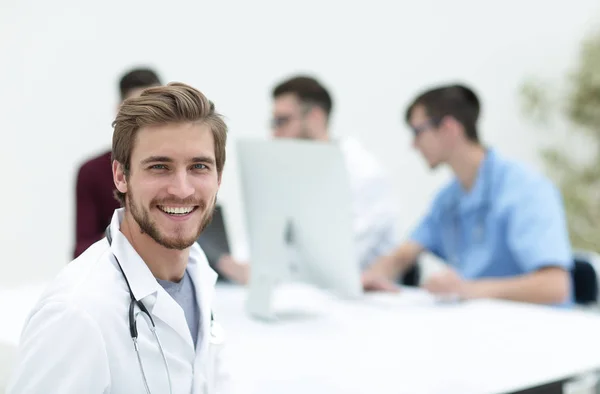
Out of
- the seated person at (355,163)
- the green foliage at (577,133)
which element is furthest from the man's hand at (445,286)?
the green foliage at (577,133)

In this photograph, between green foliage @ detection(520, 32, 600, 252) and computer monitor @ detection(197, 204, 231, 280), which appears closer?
computer monitor @ detection(197, 204, 231, 280)

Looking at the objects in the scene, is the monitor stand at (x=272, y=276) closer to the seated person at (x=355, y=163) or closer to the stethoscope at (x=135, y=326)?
the seated person at (x=355, y=163)

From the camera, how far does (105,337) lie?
1.20m

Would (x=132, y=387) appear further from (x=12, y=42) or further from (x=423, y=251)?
(x=12, y=42)

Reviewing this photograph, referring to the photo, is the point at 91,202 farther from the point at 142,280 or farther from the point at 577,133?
the point at 577,133

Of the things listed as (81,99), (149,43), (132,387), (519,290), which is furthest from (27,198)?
(132,387)

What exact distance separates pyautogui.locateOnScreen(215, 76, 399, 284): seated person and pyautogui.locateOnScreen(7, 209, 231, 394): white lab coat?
2198 millimetres

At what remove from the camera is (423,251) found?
3518 mm

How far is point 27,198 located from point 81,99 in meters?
0.64

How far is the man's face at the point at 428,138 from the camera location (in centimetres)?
315

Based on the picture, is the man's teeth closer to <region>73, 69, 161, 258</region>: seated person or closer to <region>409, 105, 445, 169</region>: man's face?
<region>73, 69, 161, 258</region>: seated person

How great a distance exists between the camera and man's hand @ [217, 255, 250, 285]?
9.54 ft

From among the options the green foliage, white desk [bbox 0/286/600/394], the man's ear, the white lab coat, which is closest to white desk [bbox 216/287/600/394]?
white desk [bbox 0/286/600/394]

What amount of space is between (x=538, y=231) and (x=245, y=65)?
2735 millimetres
